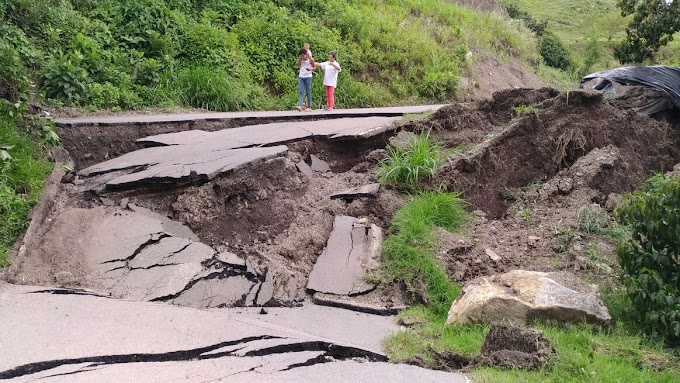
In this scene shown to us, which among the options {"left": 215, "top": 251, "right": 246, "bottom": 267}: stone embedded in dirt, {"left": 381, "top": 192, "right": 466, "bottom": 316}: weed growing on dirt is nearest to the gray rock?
{"left": 215, "top": 251, "right": 246, "bottom": 267}: stone embedded in dirt

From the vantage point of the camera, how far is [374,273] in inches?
232

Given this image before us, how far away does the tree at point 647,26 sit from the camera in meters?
17.5

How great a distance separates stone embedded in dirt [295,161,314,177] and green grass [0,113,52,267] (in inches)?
111

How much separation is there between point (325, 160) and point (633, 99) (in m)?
5.35

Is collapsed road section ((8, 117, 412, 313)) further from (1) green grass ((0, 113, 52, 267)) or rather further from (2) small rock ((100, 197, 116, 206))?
(1) green grass ((0, 113, 52, 267))

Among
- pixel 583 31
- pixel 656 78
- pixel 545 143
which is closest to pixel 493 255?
pixel 545 143

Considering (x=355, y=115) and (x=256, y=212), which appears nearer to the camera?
(x=256, y=212)

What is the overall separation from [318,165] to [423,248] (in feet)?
7.48

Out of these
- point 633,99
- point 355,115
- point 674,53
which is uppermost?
point 633,99

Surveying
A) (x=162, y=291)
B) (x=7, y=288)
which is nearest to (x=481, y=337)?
(x=162, y=291)

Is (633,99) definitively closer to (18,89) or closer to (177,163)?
(177,163)

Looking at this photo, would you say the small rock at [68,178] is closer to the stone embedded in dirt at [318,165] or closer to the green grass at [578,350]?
the stone embedded in dirt at [318,165]

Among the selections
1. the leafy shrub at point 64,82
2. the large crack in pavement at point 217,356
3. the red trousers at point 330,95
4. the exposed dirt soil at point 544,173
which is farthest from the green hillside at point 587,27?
the large crack in pavement at point 217,356

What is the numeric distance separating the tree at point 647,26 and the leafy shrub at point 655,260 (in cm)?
1533
